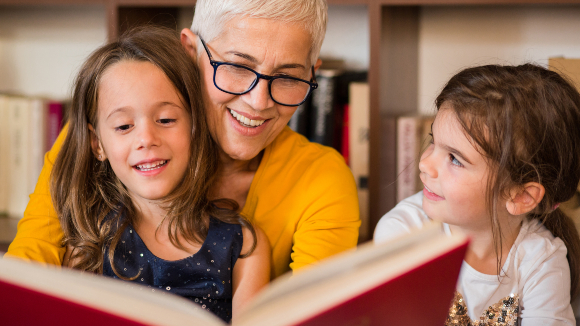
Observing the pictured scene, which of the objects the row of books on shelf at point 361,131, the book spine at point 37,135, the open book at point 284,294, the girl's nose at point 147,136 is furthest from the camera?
the book spine at point 37,135

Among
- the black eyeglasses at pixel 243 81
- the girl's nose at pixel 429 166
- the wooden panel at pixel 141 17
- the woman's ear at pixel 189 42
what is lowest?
the girl's nose at pixel 429 166

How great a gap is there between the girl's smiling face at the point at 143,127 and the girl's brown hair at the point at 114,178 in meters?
0.03

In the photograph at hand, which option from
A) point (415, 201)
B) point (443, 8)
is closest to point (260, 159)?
point (415, 201)

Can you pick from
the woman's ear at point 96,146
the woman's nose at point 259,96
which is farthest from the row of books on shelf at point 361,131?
the woman's ear at point 96,146

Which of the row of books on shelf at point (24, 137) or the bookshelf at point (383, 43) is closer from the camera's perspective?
the bookshelf at point (383, 43)

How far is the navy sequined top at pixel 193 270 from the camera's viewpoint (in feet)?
3.59

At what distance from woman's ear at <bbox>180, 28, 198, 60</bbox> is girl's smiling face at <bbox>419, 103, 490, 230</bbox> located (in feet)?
1.88

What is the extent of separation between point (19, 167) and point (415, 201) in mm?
1358

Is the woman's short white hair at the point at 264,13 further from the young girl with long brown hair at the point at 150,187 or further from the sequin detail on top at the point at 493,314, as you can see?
the sequin detail on top at the point at 493,314

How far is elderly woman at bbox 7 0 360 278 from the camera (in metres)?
1.10

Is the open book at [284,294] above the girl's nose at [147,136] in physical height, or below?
below

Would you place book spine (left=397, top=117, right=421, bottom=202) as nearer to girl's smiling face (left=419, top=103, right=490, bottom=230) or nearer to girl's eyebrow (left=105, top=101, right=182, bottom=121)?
girl's smiling face (left=419, top=103, right=490, bottom=230)

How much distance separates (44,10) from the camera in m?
2.07

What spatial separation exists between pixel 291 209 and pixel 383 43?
609 millimetres
